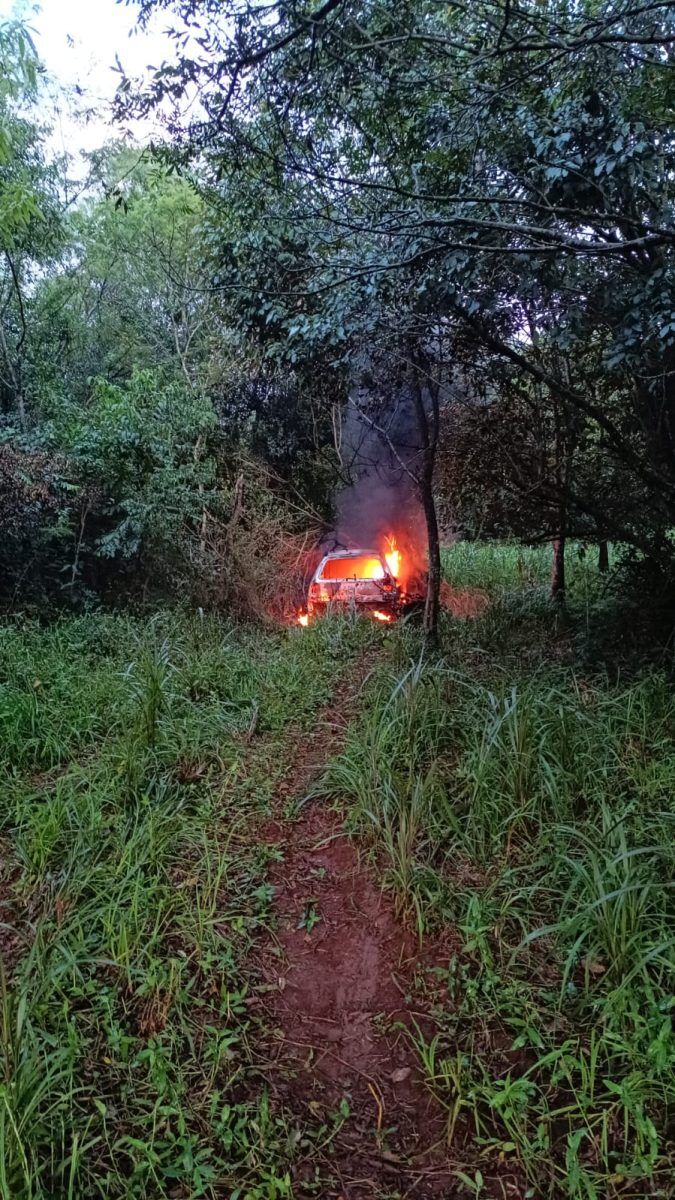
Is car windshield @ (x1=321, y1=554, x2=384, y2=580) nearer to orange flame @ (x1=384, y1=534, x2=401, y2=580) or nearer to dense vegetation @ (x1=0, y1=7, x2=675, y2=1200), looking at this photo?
dense vegetation @ (x1=0, y1=7, x2=675, y2=1200)

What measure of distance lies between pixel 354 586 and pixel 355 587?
2 cm

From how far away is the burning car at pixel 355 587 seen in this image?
8148 mm

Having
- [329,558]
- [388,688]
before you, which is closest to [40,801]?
[388,688]

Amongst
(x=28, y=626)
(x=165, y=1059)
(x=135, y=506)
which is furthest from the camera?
(x=135, y=506)

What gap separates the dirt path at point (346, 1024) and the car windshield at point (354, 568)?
5.32 meters

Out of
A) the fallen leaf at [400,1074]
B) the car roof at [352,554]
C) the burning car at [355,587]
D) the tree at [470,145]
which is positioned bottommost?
the fallen leaf at [400,1074]

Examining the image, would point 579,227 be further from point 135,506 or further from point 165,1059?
point 135,506

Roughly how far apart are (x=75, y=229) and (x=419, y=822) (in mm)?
13296

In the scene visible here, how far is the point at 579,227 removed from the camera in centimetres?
410

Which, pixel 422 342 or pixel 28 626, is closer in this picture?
pixel 422 342

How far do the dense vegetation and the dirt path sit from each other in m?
0.02

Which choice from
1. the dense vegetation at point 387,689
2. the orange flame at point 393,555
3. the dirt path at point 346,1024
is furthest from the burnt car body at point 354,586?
the dirt path at point 346,1024

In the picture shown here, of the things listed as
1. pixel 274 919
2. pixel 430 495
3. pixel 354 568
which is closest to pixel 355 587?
pixel 354 568

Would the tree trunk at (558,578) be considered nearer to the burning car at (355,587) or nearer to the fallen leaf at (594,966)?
the burning car at (355,587)
